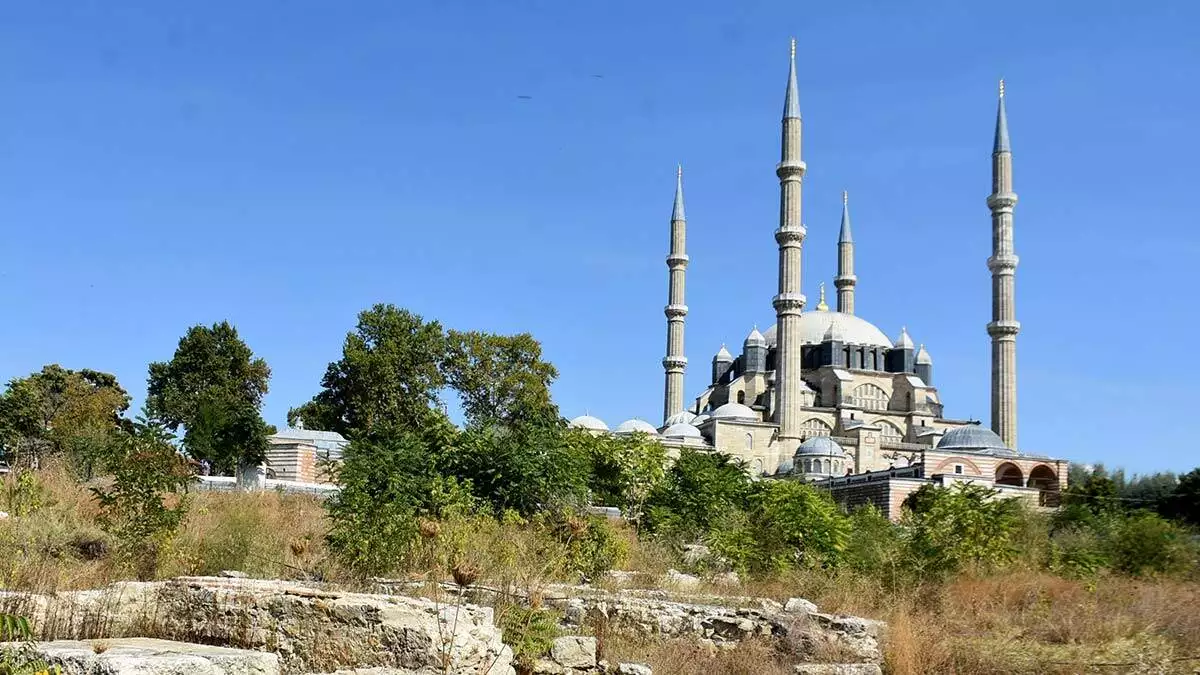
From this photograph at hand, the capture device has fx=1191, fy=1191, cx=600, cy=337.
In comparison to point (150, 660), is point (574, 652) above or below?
below

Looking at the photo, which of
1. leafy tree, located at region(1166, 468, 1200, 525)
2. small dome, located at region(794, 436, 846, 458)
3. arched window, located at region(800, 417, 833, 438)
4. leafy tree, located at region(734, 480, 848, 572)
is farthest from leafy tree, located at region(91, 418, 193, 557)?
arched window, located at region(800, 417, 833, 438)

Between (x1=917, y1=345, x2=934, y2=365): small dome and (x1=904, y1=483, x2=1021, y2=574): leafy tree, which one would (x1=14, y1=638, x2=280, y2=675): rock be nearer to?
(x1=904, y1=483, x2=1021, y2=574): leafy tree

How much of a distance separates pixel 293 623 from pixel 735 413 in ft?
131

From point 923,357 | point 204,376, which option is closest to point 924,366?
point 923,357

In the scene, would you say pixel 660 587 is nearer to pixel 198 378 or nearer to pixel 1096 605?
pixel 1096 605

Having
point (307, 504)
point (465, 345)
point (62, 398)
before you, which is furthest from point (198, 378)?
point (307, 504)

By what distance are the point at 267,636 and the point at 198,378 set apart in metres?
32.0

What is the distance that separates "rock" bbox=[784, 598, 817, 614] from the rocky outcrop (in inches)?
134

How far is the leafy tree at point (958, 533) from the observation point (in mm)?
11969

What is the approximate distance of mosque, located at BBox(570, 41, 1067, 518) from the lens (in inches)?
1409

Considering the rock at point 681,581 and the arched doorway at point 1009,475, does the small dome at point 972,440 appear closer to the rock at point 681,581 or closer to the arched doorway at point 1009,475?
the arched doorway at point 1009,475

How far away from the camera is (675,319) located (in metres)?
44.5

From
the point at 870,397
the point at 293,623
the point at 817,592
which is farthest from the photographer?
the point at 870,397

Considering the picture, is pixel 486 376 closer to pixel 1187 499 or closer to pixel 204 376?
pixel 204 376
